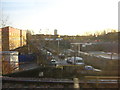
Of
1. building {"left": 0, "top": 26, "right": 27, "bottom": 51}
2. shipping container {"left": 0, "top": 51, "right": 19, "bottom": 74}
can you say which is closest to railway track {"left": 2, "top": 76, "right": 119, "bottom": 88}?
shipping container {"left": 0, "top": 51, "right": 19, "bottom": 74}

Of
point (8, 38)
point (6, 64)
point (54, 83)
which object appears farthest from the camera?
point (8, 38)

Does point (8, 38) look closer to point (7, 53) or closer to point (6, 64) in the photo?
point (7, 53)

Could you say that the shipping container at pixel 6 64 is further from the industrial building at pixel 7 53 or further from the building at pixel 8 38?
the building at pixel 8 38

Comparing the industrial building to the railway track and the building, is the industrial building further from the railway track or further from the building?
the railway track

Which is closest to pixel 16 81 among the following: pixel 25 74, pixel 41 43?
pixel 25 74

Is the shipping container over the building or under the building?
under

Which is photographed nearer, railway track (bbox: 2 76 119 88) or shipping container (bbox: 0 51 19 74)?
railway track (bbox: 2 76 119 88)

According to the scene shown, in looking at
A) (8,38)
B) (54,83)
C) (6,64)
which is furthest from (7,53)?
(54,83)

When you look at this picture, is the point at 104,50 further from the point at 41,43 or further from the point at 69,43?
the point at 41,43

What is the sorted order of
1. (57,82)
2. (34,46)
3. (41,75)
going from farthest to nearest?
(34,46), (41,75), (57,82)

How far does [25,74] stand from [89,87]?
1103 millimetres

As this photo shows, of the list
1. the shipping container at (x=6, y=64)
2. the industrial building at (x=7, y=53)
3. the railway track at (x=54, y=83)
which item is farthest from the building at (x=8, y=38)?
the railway track at (x=54, y=83)

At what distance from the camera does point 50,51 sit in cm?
577

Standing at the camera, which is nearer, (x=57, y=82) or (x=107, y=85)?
(x=107, y=85)
